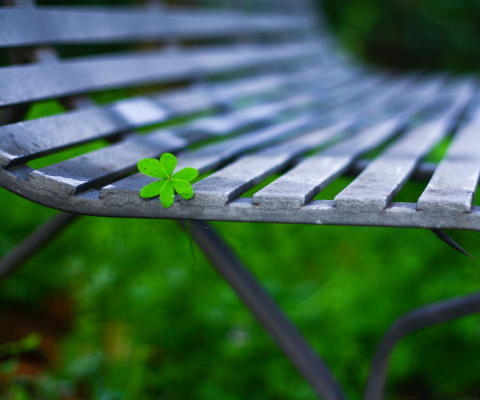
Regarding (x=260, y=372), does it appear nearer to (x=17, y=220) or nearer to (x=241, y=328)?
(x=241, y=328)

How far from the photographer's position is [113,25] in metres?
1.59

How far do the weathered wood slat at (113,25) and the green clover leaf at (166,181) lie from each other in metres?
0.57

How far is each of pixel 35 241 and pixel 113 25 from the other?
0.80 meters

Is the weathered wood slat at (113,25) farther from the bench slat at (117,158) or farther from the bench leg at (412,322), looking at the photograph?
the bench leg at (412,322)

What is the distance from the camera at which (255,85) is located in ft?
6.64

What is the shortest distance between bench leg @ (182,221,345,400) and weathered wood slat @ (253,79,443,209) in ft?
0.71

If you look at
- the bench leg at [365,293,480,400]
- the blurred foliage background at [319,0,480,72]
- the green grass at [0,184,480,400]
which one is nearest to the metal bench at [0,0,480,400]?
the bench leg at [365,293,480,400]

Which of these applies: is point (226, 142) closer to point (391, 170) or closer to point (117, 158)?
point (117, 158)

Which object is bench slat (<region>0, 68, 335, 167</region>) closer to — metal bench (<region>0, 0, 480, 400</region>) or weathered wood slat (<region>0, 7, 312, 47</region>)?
metal bench (<region>0, 0, 480, 400</region>)

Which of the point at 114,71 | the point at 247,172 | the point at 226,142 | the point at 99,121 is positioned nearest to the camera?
the point at 247,172

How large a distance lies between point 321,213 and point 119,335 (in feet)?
3.94

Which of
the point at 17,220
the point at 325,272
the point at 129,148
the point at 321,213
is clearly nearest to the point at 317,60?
the point at 325,272

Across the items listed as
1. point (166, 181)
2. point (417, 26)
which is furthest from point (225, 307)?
point (417, 26)

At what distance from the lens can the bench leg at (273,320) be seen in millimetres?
974
